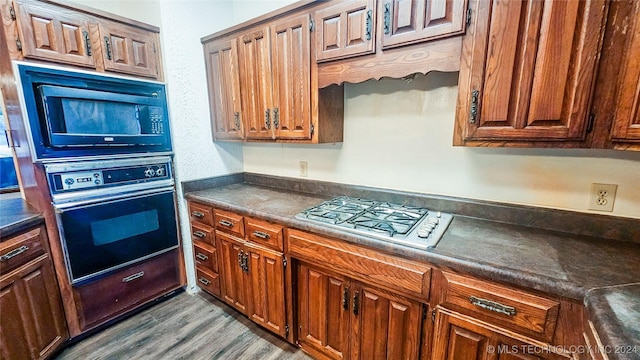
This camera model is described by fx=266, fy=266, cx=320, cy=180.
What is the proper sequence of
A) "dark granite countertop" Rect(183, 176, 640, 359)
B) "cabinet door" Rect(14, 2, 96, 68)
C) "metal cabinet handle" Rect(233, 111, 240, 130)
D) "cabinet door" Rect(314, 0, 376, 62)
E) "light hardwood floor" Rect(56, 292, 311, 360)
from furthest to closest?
"metal cabinet handle" Rect(233, 111, 240, 130) < "light hardwood floor" Rect(56, 292, 311, 360) < "cabinet door" Rect(14, 2, 96, 68) < "cabinet door" Rect(314, 0, 376, 62) < "dark granite countertop" Rect(183, 176, 640, 359)

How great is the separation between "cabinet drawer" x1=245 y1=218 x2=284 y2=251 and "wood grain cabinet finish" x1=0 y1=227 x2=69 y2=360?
3.89ft

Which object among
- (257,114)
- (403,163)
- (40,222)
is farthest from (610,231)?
(40,222)

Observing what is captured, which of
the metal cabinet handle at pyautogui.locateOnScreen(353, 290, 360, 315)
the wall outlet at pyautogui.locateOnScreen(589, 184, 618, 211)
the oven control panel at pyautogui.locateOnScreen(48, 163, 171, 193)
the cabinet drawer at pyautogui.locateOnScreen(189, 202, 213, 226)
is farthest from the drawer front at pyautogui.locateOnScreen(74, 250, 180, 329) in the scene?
the wall outlet at pyautogui.locateOnScreen(589, 184, 618, 211)

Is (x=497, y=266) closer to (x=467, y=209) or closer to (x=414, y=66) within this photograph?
(x=467, y=209)

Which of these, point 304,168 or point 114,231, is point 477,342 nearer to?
point 304,168

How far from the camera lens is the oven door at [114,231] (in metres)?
1.67

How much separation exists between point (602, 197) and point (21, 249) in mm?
2919

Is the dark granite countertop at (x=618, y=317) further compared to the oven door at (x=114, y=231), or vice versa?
the oven door at (x=114, y=231)

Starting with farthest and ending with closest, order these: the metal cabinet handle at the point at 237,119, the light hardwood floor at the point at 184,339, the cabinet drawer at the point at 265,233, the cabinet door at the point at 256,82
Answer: the metal cabinet handle at the point at 237,119
the cabinet door at the point at 256,82
the light hardwood floor at the point at 184,339
the cabinet drawer at the point at 265,233

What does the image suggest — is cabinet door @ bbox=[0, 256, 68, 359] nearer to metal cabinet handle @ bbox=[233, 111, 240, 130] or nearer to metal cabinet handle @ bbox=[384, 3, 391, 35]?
metal cabinet handle @ bbox=[233, 111, 240, 130]

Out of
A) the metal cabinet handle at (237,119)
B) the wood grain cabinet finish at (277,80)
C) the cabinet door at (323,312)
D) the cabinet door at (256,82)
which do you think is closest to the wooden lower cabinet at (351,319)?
the cabinet door at (323,312)

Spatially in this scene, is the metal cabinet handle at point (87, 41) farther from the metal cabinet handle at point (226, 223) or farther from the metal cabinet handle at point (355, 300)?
the metal cabinet handle at point (355, 300)

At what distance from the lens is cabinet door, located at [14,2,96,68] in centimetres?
146

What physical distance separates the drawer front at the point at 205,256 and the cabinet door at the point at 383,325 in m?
1.18
